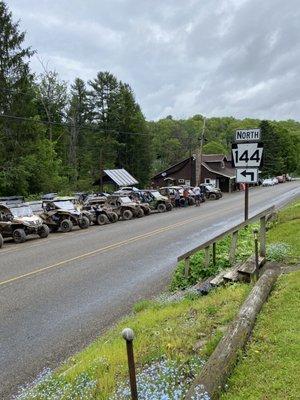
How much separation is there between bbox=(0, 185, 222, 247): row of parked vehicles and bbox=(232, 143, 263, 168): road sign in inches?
433

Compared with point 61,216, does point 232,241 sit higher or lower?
higher

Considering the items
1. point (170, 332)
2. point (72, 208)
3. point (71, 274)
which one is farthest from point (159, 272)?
point (72, 208)

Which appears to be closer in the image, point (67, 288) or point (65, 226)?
point (67, 288)

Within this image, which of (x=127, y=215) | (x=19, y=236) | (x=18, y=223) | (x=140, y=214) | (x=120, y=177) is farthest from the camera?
(x=120, y=177)

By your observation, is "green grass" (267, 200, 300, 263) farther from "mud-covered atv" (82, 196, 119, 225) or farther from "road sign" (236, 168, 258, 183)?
"mud-covered atv" (82, 196, 119, 225)

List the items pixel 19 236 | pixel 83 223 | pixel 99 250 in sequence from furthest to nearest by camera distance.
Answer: pixel 83 223
pixel 19 236
pixel 99 250

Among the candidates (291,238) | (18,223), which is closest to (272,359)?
(291,238)

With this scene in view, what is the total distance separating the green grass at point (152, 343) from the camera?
15.9ft

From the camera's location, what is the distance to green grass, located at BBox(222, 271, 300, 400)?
13.0ft

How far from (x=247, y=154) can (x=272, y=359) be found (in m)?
8.35

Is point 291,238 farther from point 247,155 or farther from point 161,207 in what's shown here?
point 161,207

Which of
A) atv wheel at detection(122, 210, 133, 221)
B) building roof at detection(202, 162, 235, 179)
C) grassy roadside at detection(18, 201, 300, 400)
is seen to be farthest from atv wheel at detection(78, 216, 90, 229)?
→ building roof at detection(202, 162, 235, 179)

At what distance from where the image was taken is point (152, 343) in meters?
5.66

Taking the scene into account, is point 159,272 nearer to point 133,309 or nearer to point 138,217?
point 133,309
